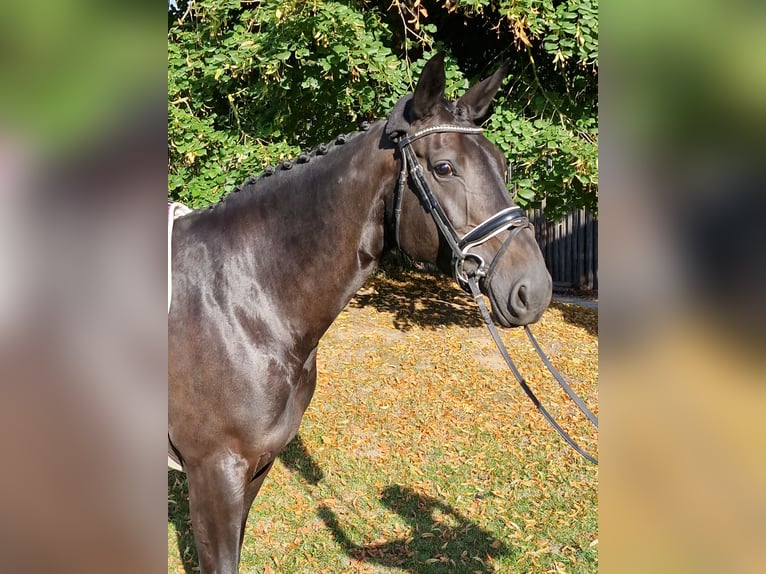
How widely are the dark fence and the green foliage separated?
25.1ft

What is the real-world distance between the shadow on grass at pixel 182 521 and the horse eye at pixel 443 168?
306 centimetres

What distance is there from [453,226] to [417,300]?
792 centimetres

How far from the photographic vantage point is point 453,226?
7.89 ft

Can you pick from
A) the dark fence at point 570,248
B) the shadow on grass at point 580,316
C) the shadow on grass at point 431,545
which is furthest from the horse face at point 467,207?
the dark fence at point 570,248

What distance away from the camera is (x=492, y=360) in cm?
835

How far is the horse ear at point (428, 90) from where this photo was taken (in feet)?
7.84

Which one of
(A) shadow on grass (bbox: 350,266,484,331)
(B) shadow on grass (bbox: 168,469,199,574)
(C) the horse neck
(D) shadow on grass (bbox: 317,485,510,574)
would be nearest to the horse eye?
(C) the horse neck
